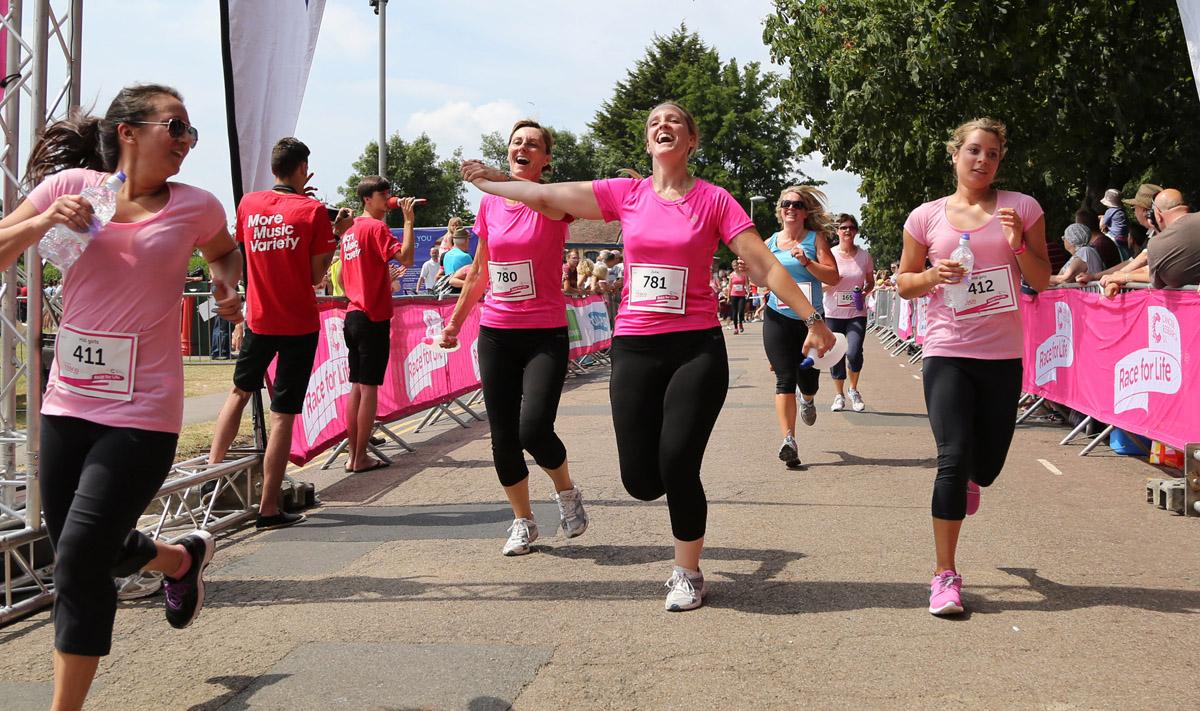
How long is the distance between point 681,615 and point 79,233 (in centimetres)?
269

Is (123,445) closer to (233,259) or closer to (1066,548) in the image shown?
(233,259)

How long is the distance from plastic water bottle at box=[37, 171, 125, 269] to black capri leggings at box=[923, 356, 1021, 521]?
3.22m

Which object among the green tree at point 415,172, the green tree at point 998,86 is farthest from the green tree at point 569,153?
the green tree at point 998,86

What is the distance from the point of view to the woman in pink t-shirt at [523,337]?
5.74m

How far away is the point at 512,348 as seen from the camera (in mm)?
5801

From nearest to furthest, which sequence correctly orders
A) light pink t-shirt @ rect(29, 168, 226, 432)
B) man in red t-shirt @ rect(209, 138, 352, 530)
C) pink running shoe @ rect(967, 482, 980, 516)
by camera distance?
light pink t-shirt @ rect(29, 168, 226, 432) < pink running shoe @ rect(967, 482, 980, 516) < man in red t-shirt @ rect(209, 138, 352, 530)

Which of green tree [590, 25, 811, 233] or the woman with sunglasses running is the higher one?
green tree [590, 25, 811, 233]

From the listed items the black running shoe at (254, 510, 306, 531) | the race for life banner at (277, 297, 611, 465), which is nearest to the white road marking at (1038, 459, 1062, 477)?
the race for life banner at (277, 297, 611, 465)

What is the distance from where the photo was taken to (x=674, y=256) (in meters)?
4.75

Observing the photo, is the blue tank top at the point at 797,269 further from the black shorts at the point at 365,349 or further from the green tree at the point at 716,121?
the green tree at the point at 716,121

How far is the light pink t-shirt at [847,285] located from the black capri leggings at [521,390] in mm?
5949

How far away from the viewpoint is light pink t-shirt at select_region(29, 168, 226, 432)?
3461 millimetres

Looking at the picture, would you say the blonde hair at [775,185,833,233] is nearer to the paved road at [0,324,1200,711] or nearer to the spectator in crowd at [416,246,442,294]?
the paved road at [0,324,1200,711]

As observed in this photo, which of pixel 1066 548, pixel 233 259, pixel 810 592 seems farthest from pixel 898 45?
pixel 233 259
